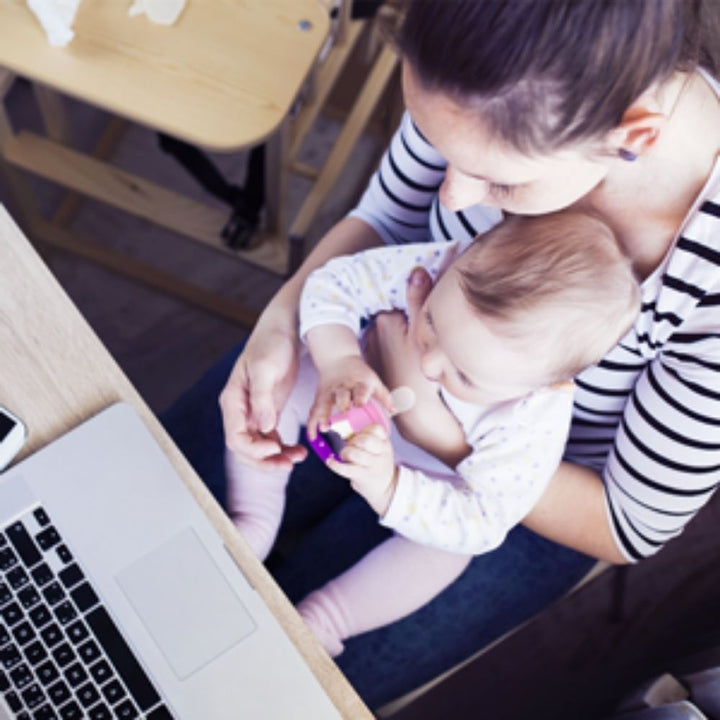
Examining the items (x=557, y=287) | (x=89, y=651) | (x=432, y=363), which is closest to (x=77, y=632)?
(x=89, y=651)

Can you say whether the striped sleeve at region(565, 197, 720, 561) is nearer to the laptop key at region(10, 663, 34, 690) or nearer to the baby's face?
the baby's face

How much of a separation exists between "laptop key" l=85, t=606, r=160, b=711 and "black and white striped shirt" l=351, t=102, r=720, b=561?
1.83 ft

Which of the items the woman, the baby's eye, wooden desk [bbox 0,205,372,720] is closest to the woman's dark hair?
the woman

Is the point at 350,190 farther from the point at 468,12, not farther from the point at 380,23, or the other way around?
the point at 468,12

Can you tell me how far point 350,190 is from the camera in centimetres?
195

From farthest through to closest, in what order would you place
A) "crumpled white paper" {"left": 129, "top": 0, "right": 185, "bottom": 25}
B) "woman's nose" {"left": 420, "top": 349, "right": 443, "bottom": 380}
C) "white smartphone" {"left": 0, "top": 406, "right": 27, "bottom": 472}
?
"crumpled white paper" {"left": 129, "top": 0, "right": 185, "bottom": 25} < "woman's nose" {"left": 420, "top": 349, "right": 443, "bottom": 380} < "white smartphone" {"left": 0, "top": 406, "right": 27, "bottom": 472}

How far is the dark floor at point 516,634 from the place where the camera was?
1.46m

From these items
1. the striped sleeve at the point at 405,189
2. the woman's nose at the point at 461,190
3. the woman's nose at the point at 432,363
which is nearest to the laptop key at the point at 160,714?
the woman's nose at the point at 432,363

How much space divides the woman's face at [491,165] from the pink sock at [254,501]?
45cm

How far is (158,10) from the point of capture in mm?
1104

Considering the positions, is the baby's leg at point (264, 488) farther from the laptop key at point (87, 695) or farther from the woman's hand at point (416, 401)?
the laptop key at point (87, 695)

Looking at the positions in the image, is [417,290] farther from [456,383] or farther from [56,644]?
[56,644]

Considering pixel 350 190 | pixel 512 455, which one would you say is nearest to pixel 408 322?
pixel 512 455

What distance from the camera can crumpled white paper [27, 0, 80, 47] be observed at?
3.38 feet
